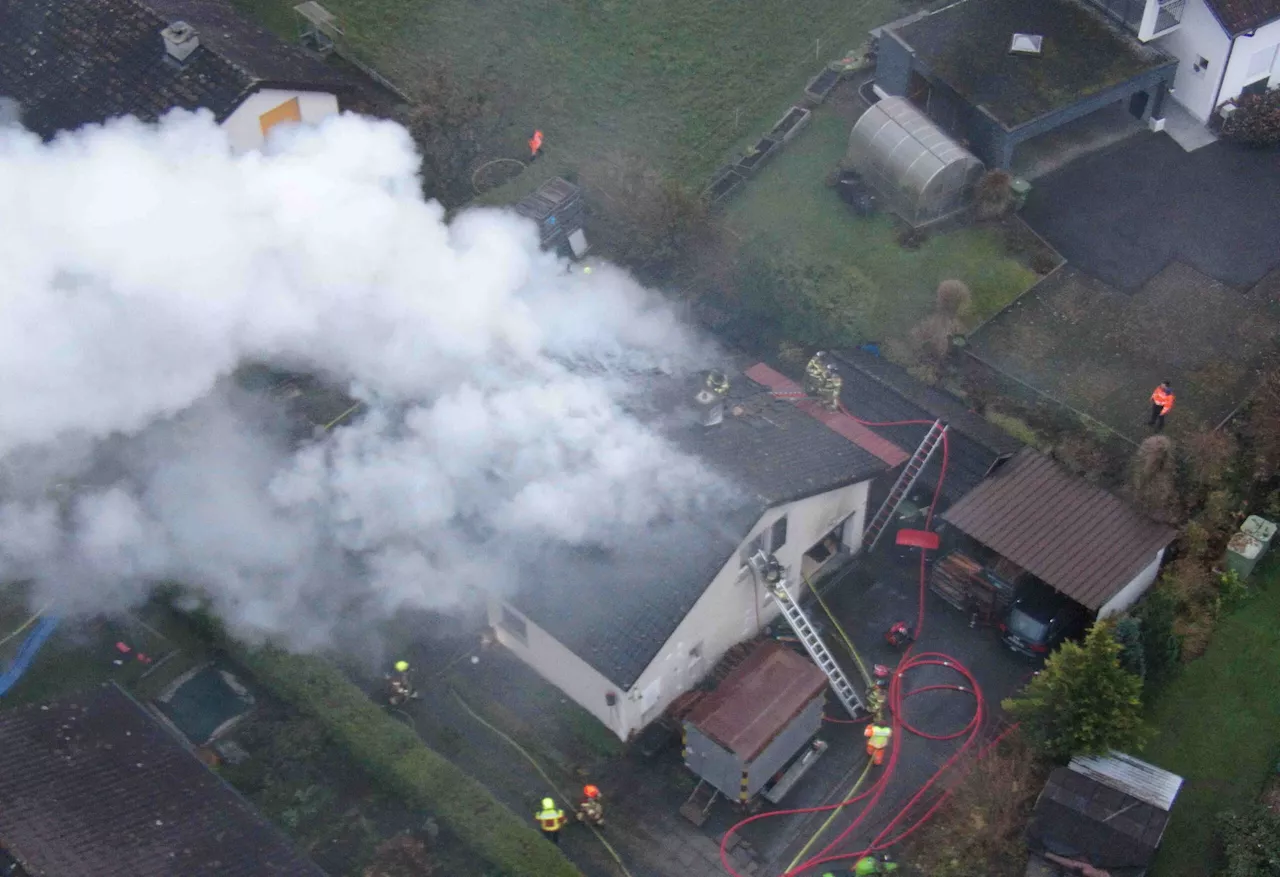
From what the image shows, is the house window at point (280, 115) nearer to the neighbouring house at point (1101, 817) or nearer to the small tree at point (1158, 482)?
the small tree at point (1158, 482)

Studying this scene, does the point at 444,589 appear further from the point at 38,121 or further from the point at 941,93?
the point at 941,93

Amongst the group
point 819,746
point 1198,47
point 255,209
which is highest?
point 255,209

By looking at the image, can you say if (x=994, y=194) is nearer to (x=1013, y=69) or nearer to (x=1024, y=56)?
(x=1013, y=69)

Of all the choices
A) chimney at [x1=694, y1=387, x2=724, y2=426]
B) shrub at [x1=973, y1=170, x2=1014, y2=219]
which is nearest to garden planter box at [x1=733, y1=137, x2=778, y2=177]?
shrub at [x1=973, y1=170, x2=1014, y2=219]

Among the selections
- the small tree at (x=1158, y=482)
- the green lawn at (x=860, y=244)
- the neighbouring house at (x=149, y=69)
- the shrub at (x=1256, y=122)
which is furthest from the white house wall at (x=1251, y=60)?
the neighbouring house at (x=149, y=69)

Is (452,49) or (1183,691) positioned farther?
(452,49)

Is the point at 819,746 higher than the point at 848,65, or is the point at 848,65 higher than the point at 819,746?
the point at 848,65

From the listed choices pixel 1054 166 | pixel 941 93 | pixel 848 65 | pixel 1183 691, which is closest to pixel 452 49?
pixel 848 65
